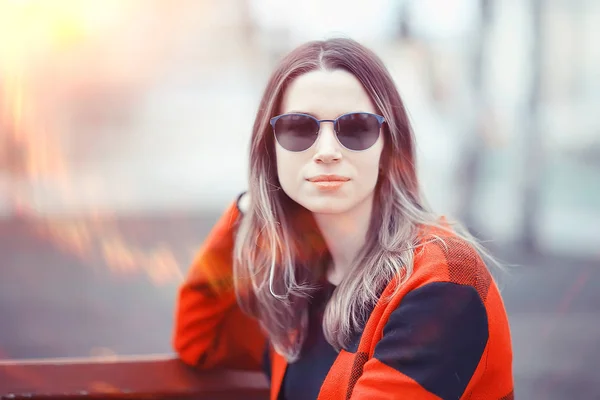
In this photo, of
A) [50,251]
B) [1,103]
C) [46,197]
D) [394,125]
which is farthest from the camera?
[46,197]

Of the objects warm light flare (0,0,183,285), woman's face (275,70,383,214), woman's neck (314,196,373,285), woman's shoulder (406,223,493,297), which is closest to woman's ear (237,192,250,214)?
woman's neck (314,196,373,285)

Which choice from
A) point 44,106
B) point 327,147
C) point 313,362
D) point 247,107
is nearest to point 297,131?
point 327,147

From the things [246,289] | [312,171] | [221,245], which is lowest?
[246,289]

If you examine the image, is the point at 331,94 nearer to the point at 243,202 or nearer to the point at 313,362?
the point at 243,202

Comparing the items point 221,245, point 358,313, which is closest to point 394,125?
point 358,313

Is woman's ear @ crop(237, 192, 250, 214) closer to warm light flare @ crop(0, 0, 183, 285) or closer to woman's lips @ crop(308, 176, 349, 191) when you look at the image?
woman's lips @ crop(308, 176, 349, 191)

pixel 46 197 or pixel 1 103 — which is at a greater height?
pixel 1 103

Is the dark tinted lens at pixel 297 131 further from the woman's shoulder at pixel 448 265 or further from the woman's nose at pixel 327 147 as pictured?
the woman's shoulder at pixel 448 265

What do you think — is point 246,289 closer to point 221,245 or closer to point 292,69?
point 221,245

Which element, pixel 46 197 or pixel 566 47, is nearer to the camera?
pixel 566 47

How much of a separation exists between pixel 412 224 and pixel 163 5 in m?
17.9

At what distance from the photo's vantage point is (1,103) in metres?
14.0

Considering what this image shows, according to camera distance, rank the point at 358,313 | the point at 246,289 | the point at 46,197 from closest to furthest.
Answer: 1. the point at 358,313
2. the point at 246,289
3. the point at 46,197

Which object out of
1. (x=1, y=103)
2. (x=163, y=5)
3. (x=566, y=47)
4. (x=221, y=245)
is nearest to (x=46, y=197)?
(x=1, y=103)
